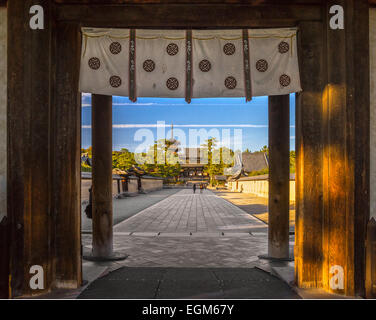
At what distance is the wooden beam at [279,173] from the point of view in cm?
659

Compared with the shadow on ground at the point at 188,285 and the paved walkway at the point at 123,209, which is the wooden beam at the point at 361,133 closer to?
the shadow on ground at the point at 188,285

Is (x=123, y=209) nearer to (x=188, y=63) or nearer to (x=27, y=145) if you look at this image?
(x=27, y=145)

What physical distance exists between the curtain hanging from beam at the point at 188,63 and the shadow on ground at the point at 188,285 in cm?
276

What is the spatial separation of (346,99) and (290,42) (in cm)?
118

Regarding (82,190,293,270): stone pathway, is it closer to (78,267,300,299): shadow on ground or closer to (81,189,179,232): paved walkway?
(78,267,300,299): shadow on ground

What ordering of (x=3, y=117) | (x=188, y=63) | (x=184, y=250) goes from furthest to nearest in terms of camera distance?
1. (x=184, y=250)
2. (x=188, y=63)
3. (x=3, y=117)

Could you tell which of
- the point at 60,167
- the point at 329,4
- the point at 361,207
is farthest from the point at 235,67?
the point at 60,167

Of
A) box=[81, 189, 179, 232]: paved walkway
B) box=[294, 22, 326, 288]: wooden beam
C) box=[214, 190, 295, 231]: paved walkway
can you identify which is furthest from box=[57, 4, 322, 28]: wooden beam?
box=[214, 190, 295, 231]: paved walkway

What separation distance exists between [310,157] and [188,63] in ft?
7.29

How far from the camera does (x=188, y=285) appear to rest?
4777 mm

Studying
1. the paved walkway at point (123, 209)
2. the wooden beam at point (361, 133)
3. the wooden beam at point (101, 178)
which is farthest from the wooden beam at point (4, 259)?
the paved walkway at point (123, 209)

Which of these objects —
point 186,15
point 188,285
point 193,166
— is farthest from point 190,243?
point 193,166

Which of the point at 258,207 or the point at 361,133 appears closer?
the point at 361,133

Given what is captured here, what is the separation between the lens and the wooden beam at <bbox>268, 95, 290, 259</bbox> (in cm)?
659
